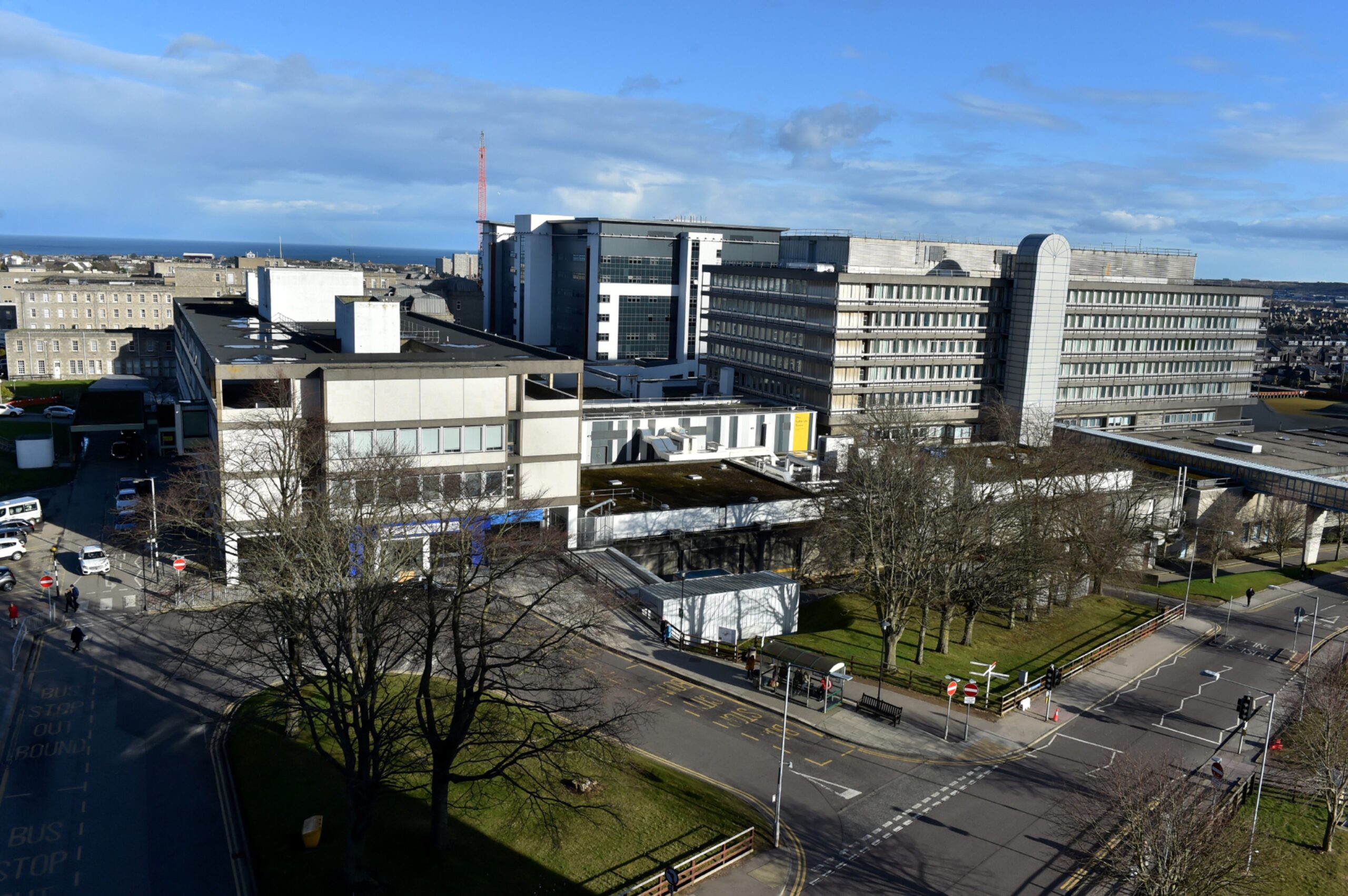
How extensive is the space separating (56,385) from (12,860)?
330 feet

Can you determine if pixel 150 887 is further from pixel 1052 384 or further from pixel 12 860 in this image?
pixel 1052 384

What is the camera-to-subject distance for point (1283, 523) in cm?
6425

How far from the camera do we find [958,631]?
48.9 m

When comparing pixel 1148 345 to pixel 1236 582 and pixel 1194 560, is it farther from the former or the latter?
pixel 1194 560

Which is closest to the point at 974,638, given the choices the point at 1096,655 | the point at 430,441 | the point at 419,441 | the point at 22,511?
the point at 1096,655

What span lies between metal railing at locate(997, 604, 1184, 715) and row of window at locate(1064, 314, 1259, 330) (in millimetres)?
35323

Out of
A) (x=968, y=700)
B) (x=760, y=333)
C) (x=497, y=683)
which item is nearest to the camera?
(x=497, y=683)

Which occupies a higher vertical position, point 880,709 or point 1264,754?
point 1264,754

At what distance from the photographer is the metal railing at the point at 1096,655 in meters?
39.1

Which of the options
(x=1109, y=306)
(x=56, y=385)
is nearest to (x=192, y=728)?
(x=1109, y=306)

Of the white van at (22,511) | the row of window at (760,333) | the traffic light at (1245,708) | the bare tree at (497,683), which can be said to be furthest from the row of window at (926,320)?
the white van at (22,511)

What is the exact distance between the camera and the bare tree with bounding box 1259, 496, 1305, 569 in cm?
6419

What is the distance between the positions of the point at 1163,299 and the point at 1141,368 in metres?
6.47

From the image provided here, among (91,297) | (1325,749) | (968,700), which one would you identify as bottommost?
(968,700)
